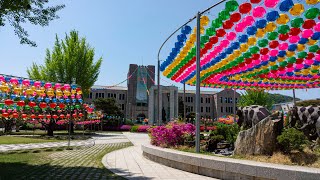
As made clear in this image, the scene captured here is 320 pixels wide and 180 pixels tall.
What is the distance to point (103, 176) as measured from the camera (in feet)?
26.9

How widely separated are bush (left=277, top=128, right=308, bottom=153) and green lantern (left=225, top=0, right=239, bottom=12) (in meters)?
4.07

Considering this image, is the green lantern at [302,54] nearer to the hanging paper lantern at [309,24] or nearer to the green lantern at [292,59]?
the green lantern at [292,59]

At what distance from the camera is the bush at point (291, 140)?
23.7ft

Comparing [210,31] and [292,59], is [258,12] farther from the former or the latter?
[292,59]

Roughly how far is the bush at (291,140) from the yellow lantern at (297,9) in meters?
3.43

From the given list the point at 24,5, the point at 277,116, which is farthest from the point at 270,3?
the point at 24,5

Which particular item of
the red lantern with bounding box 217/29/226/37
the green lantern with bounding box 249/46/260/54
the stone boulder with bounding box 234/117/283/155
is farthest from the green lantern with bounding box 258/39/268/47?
the stone boulder with bounding box 234/117/283/155

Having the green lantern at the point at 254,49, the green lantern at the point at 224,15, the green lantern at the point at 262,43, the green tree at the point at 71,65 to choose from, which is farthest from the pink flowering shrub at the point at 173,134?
the green tree at the point at 71,65

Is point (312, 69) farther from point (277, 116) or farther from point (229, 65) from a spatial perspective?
point (277, 116)

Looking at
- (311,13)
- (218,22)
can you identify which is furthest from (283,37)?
(218,22)

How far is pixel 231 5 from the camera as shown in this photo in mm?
8875

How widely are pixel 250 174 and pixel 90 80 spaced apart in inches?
1293

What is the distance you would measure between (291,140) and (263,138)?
2.59 feet

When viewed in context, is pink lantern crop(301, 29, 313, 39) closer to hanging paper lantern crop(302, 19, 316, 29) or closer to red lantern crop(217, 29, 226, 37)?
hanging paper lantern crop(302, 19, 316, 29)
